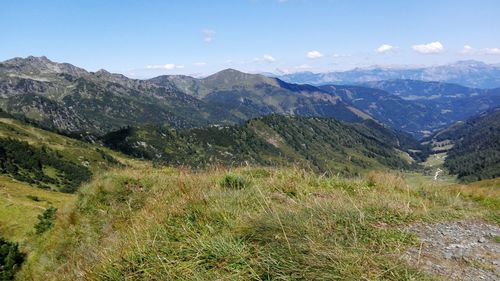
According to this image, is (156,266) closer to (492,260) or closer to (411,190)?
(492,260)

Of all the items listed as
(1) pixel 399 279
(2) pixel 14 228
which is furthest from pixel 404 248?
(2) pixel 14 228

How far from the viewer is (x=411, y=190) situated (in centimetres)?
1360

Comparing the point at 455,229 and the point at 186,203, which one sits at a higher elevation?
the point at 186,203

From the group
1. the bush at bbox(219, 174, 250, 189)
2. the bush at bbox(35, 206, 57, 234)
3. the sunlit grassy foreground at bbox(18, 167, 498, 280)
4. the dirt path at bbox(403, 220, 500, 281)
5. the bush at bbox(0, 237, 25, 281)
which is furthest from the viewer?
the bush at bbox(0, 237, 25, 281)

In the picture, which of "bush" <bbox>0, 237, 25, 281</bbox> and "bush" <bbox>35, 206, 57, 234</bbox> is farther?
"bush" <bbox>0, 237, 25, 281</bbox>

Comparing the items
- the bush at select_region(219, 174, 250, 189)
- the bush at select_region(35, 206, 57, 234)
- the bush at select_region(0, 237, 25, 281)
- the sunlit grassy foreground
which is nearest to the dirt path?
the sunlit grassy foreground

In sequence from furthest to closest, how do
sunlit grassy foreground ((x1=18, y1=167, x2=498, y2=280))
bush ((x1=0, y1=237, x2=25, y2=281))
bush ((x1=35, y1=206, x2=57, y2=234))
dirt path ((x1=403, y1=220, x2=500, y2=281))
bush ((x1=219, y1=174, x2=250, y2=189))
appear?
bush ((x1=0, y1=237, x2=25, y2=281)) → bush ((x1=35, y1=206, x2=57, y2=234)) → bush ((x1=219, y1=174, x2=250, y2=189)) → dirt path ((x1=403, y1=220, x2=500, y2=281)) → sunlit grassy foreground ((x1=18, y1=167, x2=498, y2=280))

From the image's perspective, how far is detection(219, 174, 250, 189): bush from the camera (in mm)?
12500

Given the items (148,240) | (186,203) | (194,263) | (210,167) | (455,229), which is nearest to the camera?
(194,263)

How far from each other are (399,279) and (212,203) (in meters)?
4.67

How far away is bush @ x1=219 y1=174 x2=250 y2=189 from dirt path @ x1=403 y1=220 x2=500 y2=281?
18.6ft

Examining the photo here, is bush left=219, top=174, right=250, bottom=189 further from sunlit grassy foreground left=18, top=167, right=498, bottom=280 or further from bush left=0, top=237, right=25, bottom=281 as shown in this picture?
bush left=0, top=237, right=25, bottom=281

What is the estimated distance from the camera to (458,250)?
691cm

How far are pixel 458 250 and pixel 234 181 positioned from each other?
7.09 metres
